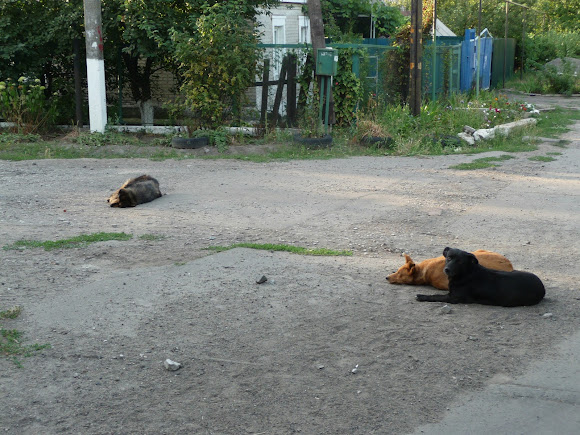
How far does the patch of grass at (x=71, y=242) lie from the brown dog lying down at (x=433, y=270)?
311 centimetres

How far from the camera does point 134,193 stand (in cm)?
905

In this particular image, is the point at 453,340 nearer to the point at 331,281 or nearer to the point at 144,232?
the point at 331,281

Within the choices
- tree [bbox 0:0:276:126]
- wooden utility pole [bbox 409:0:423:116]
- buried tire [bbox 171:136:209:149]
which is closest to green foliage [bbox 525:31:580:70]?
wooden utility pole [bbox 409:0:423:116]

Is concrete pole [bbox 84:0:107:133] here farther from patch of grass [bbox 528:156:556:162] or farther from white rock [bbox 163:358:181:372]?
white rock [bbox 163:358:181:372]

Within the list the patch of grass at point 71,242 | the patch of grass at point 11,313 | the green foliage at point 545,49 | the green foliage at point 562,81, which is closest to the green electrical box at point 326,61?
the patch of grass at point 71,242

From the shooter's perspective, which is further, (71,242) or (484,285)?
(71,242)

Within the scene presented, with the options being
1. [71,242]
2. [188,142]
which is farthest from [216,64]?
[71,242]

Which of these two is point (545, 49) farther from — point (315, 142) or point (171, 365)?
point (171, 365)

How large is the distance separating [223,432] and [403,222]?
5.12 metres

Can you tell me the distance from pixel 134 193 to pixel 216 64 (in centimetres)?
600

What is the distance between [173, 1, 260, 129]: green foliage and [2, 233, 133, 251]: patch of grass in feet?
23.8

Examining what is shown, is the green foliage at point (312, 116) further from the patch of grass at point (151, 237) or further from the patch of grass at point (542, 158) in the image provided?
the patch of grass at point (151, 237)

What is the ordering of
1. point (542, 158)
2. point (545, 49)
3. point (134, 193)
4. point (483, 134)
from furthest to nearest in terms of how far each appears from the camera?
point (545, 49)
point (483, 134)
point (542, 158)
point (134, 193)

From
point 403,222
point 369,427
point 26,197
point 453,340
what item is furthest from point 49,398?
point 26,197
